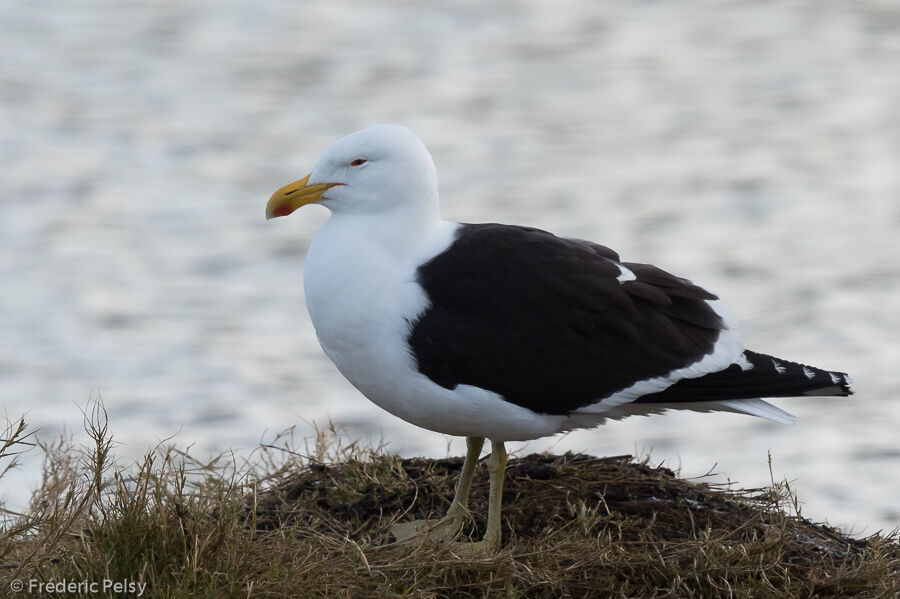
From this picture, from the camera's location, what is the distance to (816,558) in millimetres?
4809

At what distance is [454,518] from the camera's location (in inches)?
201

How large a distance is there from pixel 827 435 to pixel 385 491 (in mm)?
4134

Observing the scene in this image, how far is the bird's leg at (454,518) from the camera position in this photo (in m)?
4.92

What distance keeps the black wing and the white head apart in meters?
0.25

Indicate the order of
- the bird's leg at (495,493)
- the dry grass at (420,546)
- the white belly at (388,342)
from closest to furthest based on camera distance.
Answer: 1. the dry grass at (420,546)
2. the white belly at (388,342)
3. the bird's leg at (495,493)

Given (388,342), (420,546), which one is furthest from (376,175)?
(420,546)

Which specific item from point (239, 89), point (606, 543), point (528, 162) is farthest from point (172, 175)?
point (606, 543)

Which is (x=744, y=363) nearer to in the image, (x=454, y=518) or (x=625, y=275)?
(x=625, y=275)

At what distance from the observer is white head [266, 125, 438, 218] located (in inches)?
200
